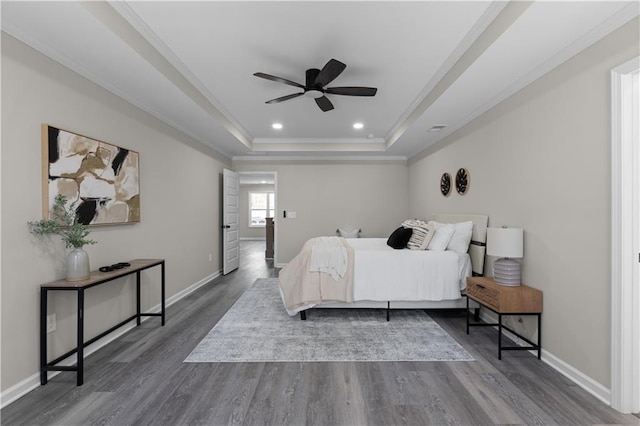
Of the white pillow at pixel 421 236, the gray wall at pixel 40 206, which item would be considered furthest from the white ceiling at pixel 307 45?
the white pillow at pixel 421 236

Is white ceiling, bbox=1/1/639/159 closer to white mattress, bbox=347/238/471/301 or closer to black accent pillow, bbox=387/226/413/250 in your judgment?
black accent pillow, bbox=387/226/413/250

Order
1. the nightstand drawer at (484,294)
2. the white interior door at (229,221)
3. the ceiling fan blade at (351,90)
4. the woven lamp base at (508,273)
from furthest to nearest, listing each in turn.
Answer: the white interior door at (229,221) < the ceiling fan blade at (351,90) < the woven lamp base at (508,273) < the nightstand drawer at (484,294)

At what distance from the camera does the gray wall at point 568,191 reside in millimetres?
1901

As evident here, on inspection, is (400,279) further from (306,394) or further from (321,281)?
(306,394)

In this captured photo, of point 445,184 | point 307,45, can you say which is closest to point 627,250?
point 307,45

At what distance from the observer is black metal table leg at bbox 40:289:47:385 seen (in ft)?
6.54

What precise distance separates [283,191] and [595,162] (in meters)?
5.28

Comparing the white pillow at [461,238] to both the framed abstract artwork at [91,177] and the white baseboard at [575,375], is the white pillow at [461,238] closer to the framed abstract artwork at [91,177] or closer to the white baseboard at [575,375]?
the white baseboard at [575,375]

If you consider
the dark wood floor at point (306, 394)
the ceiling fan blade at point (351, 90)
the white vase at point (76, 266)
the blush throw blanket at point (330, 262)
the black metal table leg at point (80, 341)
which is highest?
the ceiling fan blade at point (351, 90)

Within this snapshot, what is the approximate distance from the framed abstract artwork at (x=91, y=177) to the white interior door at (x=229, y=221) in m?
2.42

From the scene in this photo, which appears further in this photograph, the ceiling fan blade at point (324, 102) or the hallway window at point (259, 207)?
the hallway window at point (259, 207)

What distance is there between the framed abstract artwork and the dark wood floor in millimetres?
1271

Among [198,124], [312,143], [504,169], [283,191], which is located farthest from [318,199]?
[504,169]

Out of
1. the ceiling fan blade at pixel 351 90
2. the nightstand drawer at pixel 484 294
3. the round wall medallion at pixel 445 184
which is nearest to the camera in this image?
the nightstand drawer at pixel 484 294
